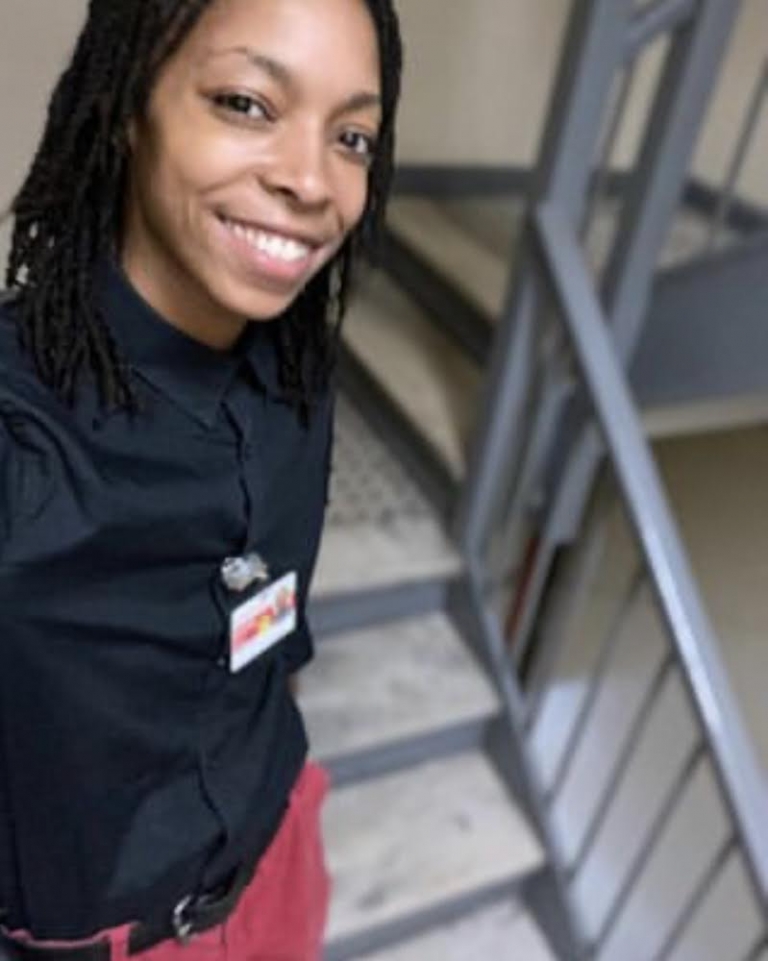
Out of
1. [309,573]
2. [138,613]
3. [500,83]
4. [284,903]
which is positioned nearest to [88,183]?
[138,613]

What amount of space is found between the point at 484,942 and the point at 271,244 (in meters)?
1.45

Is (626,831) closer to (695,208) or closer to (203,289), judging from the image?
(695,208)

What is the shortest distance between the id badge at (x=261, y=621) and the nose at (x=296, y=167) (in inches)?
13.5

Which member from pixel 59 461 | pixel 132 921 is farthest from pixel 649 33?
pixel 132 921

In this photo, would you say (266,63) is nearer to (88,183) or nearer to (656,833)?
(88,183)

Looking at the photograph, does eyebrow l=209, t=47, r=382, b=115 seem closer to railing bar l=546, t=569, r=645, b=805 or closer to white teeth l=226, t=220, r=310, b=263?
white teeth l=226, t=220, r=310, b=263

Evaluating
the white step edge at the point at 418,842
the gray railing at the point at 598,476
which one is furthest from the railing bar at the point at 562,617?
the white step edge at the point at 418,842

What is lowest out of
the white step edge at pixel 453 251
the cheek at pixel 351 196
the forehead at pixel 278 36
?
the white step edge at pixel 453 251

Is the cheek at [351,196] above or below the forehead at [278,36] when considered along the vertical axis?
below

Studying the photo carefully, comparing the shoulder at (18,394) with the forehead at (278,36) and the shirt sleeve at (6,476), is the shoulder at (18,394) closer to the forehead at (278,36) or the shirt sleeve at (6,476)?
the shirt sleeve at (6,476)

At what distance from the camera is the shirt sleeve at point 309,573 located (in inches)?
35.9

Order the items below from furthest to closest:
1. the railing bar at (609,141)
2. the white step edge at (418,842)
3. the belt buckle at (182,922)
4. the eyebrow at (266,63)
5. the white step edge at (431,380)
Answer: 1. the white step edge at (431,380)
2. the white step edge at (418,842)
3. the railing bar at (609,141)
4. the belt buckle at (182,922)
5. the eyebrow at (266,63)

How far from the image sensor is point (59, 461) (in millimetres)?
641

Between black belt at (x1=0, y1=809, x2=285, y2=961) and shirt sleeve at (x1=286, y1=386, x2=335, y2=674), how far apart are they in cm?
20
